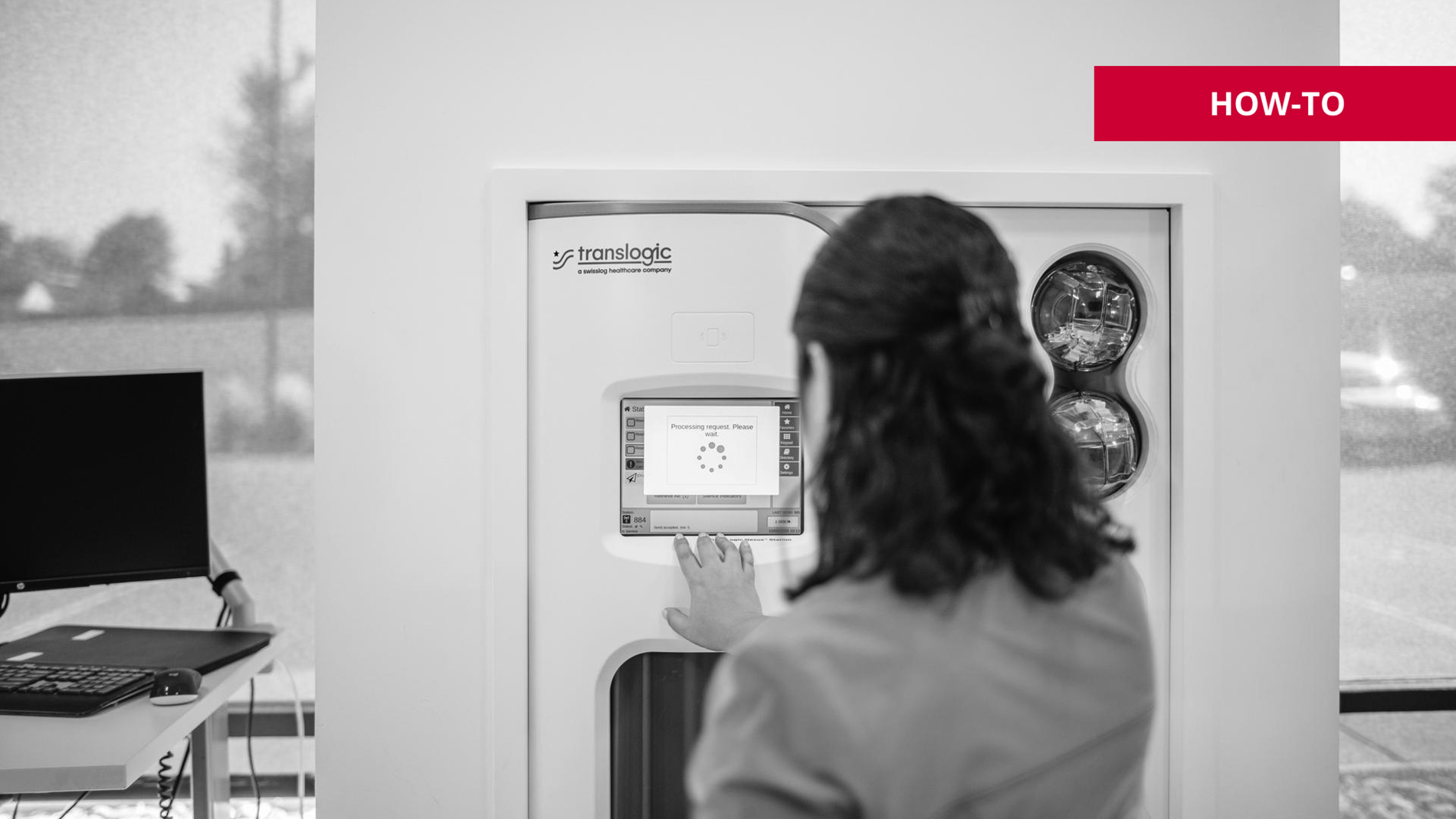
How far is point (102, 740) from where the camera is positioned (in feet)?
3.86

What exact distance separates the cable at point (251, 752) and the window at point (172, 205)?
407mm

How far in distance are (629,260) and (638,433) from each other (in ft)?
0.95

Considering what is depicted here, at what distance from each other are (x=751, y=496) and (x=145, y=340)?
1.49 metres

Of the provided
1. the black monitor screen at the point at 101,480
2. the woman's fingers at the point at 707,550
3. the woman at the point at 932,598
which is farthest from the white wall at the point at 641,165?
the woman at the point at 932,598

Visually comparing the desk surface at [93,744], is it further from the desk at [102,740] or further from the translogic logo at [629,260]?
the translogic logo at [629,260]

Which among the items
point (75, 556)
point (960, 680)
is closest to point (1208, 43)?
point (960, 680)

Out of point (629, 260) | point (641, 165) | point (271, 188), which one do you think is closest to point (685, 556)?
point (629, 260)

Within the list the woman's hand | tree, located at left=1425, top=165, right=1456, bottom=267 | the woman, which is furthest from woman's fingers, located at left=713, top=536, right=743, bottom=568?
tree, located at left=1425, top=165, right=1456, bottom=267

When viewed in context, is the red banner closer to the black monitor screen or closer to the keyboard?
the black monitor screen

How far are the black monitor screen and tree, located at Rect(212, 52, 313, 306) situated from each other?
0.53 m

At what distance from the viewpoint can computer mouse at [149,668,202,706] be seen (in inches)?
50.8

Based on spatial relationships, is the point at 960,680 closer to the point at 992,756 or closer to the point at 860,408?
the point at 992,756

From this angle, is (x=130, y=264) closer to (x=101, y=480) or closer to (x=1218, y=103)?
(x=101, y=480)

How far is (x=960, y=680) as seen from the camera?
57cm
